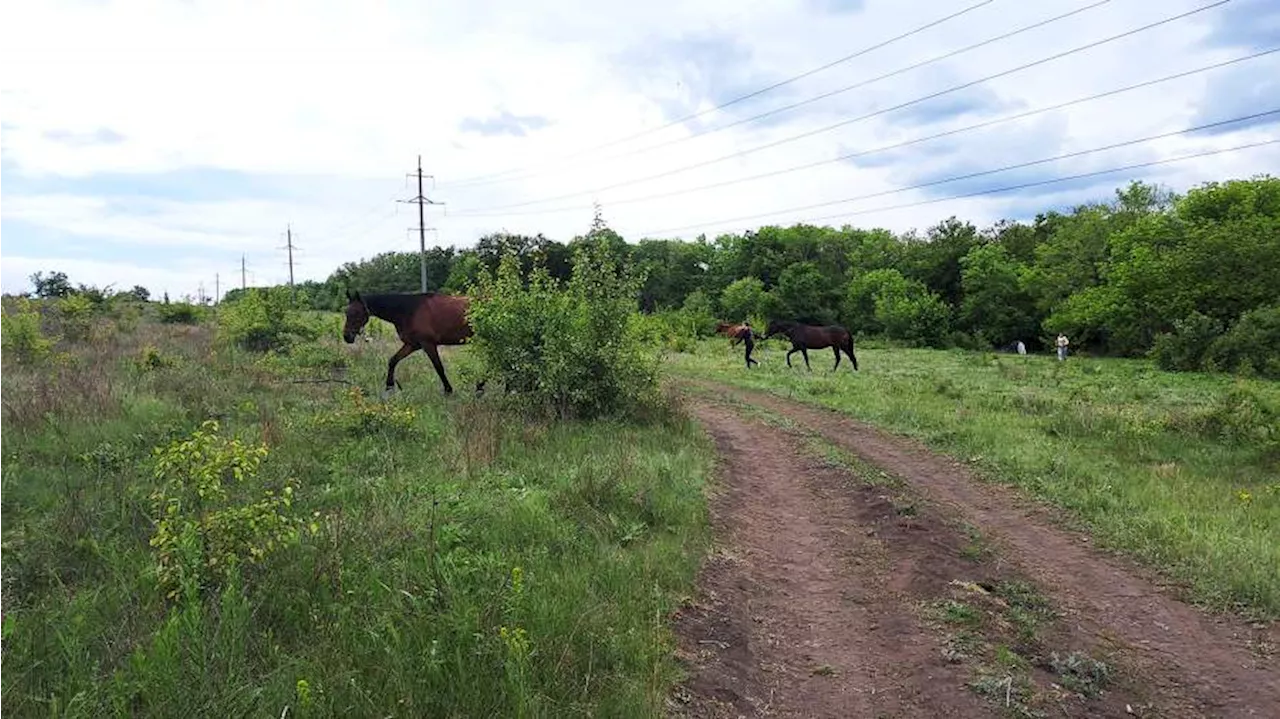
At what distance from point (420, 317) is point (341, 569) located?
36.9ft

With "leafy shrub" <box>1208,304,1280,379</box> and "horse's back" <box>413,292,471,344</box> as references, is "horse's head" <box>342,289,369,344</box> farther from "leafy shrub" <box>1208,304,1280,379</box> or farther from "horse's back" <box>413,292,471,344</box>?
"leafy shrub" <box>1208,304,1280,379</box>

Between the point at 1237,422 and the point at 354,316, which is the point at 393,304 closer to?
the point at 354,316

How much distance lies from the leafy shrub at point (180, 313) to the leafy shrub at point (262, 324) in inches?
578

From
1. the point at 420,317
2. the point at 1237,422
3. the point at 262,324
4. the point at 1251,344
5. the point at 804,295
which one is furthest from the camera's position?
the point at 804,295

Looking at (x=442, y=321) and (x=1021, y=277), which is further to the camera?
(x=1021, y=277)

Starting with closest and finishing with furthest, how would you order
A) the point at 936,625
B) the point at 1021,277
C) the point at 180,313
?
the point at 936,625, the point at 180,313, the point at 1021,277

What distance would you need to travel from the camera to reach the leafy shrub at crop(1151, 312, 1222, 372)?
1380 inches

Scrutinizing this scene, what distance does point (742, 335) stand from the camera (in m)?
28.4

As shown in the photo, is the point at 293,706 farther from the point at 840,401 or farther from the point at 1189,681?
the point at 840,401

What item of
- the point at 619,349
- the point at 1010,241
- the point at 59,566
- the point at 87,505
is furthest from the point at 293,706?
the point at 1010,241

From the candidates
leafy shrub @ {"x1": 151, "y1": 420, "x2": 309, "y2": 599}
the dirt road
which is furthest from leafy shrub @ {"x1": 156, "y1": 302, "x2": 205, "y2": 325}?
the dirt road

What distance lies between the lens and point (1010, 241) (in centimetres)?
6862

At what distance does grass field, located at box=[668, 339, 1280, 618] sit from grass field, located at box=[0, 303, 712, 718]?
424 cm

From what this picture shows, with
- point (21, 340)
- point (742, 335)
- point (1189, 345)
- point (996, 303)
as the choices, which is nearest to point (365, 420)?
point (21, 340)
